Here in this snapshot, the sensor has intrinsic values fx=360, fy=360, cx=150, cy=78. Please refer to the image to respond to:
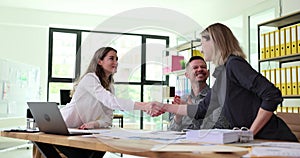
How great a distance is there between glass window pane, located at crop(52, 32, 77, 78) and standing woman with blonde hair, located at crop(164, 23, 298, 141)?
535cm

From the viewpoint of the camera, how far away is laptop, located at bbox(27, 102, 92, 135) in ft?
4.55

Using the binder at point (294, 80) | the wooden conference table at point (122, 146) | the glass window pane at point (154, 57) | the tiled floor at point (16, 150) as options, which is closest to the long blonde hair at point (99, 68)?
the glass window pane at point (154, 57)

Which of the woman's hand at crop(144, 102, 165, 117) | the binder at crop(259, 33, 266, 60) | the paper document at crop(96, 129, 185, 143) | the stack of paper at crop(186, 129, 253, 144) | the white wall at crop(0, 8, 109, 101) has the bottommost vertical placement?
the paper document at crop(96, 129, 185, 143)

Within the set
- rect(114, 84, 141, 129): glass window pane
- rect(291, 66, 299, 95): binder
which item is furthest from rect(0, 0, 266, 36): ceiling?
rect(114, 84, 141, 129): glass window pane

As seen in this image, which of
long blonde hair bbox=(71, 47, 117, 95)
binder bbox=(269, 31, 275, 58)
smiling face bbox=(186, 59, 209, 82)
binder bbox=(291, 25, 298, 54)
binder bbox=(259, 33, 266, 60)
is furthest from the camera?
binder bbox=(259, 33, 266, 60)

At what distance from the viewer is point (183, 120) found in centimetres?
204

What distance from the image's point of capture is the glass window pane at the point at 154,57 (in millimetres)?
1591

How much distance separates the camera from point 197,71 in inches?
100

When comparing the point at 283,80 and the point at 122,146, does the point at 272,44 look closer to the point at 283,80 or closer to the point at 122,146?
the point at 283,80

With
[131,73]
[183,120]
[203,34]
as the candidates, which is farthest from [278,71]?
[131,73]

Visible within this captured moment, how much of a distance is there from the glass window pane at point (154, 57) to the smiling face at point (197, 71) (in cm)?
64

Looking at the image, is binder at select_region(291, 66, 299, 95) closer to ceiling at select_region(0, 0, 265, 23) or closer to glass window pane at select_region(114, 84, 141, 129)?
ceiling at select_region(0, 0, 265, 23)

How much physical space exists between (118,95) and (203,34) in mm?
493

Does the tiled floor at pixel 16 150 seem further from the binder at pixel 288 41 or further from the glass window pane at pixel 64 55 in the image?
the binder at pixel 288 41
